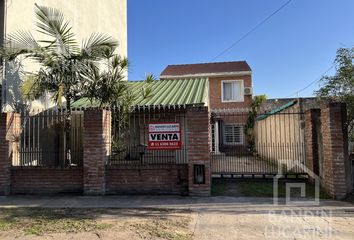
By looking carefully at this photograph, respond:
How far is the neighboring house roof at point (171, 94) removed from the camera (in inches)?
444

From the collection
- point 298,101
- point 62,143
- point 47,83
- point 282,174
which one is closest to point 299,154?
point 282,174

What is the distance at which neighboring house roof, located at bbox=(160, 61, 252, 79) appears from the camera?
23.6 m

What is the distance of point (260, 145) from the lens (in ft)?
56.4

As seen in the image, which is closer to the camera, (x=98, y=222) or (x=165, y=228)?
(x=165, y=228)

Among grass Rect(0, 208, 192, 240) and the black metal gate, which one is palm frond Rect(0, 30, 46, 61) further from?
the black metal gate

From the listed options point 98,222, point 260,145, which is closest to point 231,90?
point 260,145

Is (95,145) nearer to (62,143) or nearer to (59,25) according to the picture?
(62,143)

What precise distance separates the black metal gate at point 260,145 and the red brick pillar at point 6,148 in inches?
252

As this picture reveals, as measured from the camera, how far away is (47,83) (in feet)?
30.5

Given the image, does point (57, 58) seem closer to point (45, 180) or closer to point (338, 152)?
point (45, 180)

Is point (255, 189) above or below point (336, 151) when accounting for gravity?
below

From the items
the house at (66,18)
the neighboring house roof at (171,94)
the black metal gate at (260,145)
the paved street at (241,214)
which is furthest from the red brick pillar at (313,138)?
the house at (66,18)

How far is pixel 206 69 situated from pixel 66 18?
15.1m

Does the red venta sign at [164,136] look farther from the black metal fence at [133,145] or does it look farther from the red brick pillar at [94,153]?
the red brick pillar at [94,153]
